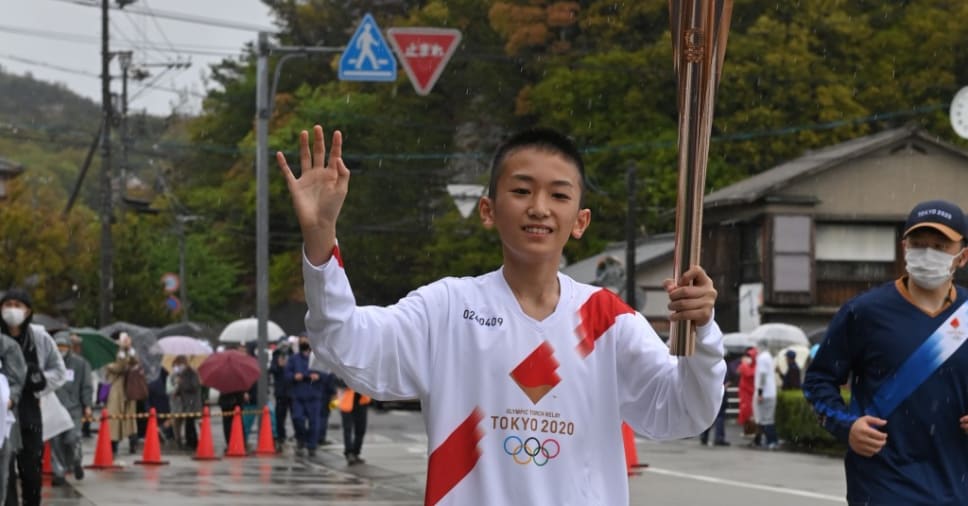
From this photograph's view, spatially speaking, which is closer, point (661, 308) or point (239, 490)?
point (239, 490)

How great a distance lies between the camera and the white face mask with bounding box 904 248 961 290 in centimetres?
629

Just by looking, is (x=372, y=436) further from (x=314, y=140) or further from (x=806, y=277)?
(x=314, y=140)

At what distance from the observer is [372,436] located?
29484 millimetres

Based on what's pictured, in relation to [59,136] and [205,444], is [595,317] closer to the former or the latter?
[205,444]

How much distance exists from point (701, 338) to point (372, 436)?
26.0 meters

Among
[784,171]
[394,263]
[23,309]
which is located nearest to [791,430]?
[23,309]

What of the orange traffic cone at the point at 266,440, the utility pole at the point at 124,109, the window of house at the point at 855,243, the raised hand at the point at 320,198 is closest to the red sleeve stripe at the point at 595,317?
the raised hand at the point at 320,198

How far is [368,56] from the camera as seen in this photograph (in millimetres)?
25062

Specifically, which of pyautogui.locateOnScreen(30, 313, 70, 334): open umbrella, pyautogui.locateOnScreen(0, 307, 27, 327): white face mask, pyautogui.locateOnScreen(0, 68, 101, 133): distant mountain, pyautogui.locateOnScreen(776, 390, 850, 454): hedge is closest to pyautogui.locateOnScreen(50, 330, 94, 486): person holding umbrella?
pyautogui.locateOnScreen(30, 313, 70, 334): open umbrella

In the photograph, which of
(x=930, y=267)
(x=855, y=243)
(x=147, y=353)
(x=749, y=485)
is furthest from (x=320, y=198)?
(x=855, y=243)

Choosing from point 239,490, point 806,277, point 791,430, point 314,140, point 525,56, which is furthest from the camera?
point 525,56

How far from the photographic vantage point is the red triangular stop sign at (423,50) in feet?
78.1

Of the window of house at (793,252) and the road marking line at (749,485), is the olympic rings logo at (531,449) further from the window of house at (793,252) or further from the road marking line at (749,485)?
the window of house at (793,252)

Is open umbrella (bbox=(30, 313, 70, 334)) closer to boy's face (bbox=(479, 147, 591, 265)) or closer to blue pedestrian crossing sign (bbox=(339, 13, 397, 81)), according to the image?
blue pedestrian crossing sign (bbox=(339, 13, 397, 81))
